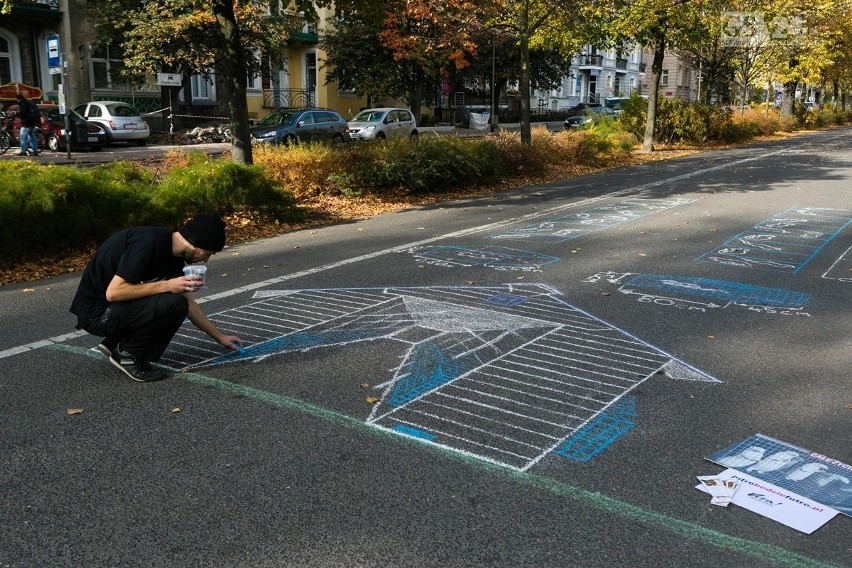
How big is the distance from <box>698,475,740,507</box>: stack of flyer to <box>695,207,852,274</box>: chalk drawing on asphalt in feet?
18.8

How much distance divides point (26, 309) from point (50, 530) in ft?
14.4

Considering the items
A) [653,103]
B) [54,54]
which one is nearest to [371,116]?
[653,103]

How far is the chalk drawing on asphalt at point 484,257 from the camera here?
29.8 feet

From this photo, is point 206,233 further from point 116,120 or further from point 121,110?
point 121,110

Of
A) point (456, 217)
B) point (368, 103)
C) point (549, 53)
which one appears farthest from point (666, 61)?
point (456, 217)

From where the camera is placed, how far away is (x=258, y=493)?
147 inches

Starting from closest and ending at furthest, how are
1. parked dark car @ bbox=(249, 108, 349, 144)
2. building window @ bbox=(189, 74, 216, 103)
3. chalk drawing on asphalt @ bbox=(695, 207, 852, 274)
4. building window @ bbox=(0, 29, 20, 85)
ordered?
1. chalk drawing on asphalt @ bbox=(695, 207, 852, 274)
2. parked dark car @ bbox=(249, 108, 349, 144)
3. building window @ bbox=(0, 29, 20, 85)
4. building window @ bbox=(189, 74, 216, 103)

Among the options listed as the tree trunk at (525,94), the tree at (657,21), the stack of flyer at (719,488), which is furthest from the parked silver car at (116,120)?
the stack of flyer at (719,488)

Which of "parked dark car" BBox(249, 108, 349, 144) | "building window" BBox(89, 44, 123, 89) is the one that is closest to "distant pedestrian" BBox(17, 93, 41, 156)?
"parked dark car" BBox(249, 108, 349, 144)

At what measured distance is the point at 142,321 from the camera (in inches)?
196

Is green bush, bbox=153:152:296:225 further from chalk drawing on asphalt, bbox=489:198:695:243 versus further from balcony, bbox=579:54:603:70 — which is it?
balcony, bbox=579:54:603:70

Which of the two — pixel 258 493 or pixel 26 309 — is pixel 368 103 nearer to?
pixel 26 309

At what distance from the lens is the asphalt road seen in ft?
11.0

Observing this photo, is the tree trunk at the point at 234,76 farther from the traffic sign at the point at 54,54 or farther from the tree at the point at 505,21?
the traffic sign at the point at 54,54
